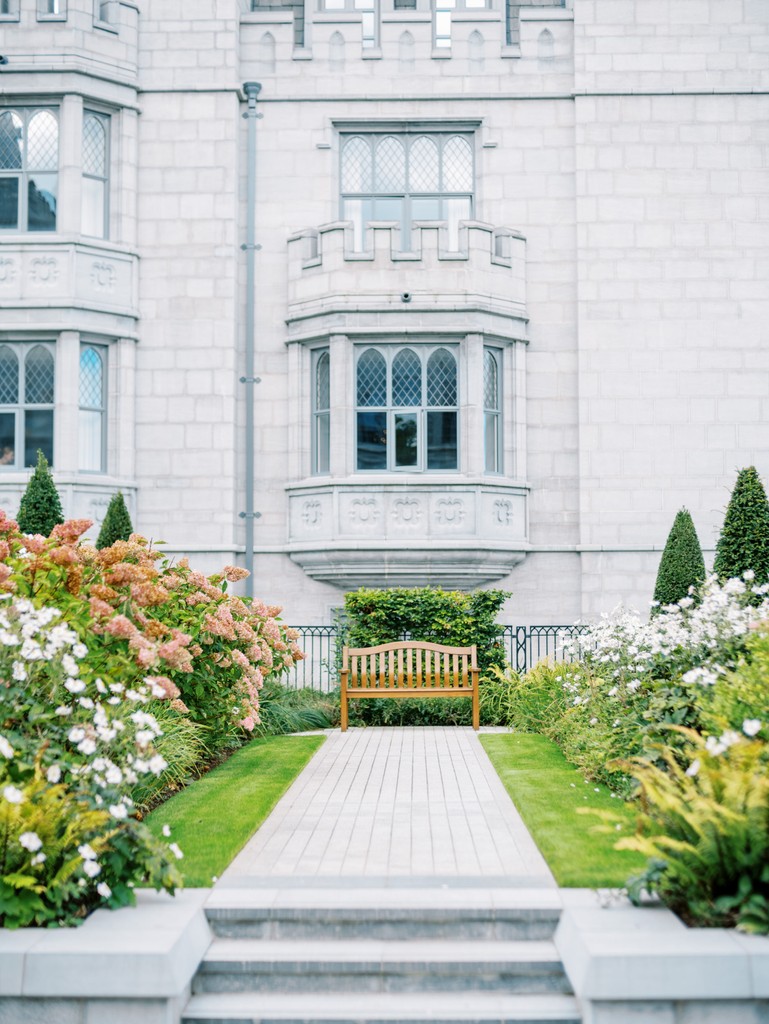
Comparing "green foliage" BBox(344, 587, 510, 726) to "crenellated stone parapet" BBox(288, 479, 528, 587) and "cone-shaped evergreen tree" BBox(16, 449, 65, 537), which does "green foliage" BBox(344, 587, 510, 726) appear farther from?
"cone-shaped evergreen tree" BBox(16, 449, 65, 537)

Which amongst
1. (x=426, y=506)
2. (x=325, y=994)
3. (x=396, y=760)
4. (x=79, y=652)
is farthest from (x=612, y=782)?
(x=426, y=506)

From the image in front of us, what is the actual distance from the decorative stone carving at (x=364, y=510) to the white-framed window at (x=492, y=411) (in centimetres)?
186

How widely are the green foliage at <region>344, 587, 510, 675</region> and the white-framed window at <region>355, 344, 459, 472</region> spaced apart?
7.59ft

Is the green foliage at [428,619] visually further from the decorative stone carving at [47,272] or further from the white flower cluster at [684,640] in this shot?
the decorative stone carving at [47,272]

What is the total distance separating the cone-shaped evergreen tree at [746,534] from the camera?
41.7ft

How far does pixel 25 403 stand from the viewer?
1636 cm

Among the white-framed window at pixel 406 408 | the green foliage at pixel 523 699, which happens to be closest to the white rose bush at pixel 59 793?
the green foliage at pixel 523 699

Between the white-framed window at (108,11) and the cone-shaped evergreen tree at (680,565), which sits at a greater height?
the white-framed window at (108,11)

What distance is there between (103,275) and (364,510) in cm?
532

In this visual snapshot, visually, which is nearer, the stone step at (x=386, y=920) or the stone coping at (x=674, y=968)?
the stone coping at (x=674, y=968)

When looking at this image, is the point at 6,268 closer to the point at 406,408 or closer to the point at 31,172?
the point at 31,172

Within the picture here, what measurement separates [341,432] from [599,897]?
10907mm

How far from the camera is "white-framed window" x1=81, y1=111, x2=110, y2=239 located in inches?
654

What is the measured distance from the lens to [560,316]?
668 inches
